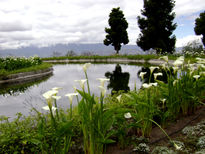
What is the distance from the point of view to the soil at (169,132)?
2701mm

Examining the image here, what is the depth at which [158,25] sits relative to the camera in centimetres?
2448

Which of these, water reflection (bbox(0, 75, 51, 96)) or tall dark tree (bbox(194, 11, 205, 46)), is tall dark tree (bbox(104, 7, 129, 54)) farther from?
water reflection (bbox(0, 75, 51, 96))

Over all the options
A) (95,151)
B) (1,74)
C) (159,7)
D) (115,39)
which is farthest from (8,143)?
(115,39)

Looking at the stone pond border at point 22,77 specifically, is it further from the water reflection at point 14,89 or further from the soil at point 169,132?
the soil at point 169,132

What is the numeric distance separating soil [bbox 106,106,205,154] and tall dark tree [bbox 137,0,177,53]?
20.9 meters

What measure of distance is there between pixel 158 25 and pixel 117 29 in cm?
746

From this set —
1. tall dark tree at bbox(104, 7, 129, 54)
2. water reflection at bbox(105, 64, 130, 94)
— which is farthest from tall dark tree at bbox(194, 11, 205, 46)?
water reflection at bbox(105, 64, 130, 94)

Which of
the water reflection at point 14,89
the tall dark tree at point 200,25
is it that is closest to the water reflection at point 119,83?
the water reflection at point 14,89

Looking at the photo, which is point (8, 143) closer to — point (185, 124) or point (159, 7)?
point (185, 124)

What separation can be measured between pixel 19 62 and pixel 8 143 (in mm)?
12300

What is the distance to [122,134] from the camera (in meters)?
2.64

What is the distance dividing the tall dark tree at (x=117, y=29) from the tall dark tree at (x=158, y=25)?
4035 mm

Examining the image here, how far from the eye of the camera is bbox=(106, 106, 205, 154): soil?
2701 mm

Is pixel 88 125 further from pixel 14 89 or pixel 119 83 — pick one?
pixel 14 89
